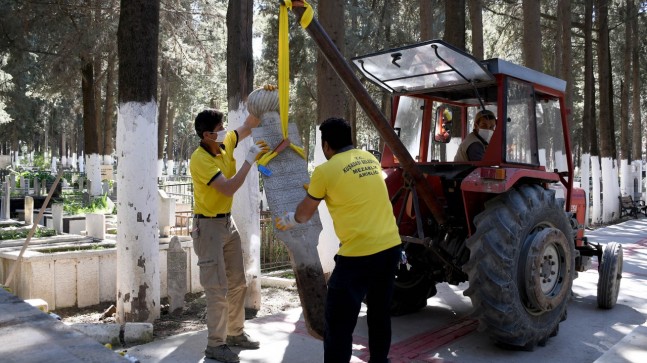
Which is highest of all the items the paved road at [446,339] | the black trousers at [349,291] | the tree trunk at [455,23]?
the tree trunk at [455,23]

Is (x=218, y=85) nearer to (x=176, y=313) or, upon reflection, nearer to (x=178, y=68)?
(x=178, y=68)

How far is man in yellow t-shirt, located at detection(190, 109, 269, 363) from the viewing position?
486cm

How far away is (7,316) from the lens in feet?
8.45

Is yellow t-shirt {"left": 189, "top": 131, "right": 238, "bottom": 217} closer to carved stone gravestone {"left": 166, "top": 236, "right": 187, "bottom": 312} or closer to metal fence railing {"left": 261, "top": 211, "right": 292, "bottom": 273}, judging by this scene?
carved stone gravestone {"left": 166, "top": 236, "right": 187, "bottom": 312}

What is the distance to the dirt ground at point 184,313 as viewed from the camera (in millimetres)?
6207

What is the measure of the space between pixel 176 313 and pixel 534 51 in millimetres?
10222

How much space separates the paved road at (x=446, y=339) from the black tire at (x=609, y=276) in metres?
0.14

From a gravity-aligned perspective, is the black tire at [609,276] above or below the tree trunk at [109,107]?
below

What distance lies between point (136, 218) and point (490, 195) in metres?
3.67

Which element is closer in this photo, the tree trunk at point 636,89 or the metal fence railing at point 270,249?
the metal fence railing at point 270,249

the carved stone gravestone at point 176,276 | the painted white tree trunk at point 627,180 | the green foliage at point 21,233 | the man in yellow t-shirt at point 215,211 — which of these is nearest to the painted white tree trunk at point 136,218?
the carved stone gravestone at point 176,276

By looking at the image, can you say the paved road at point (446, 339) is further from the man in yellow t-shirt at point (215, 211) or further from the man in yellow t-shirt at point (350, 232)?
the man in yellow t-shirt at point (350, 232)

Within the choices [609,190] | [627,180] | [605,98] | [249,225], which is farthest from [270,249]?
[627,180]

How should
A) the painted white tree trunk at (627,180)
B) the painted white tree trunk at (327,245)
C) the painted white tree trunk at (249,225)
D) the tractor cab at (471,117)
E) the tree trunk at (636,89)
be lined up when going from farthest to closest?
1. the tree trunk at (636,89)
2. the painted white tree trunk at (627,180)
3. the painted white tree trunk at (327,245)
4. the painted white tree trunk at (249,225)
5. the tractor cab at (471,117)
